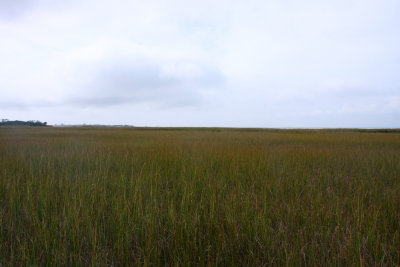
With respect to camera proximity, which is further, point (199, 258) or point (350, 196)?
point (350, 196)

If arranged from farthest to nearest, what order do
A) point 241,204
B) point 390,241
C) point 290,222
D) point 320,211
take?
point 241,204
point 320,211
point 290,222
point 390,241

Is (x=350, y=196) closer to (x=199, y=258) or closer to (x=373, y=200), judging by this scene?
(x=373, y=200)

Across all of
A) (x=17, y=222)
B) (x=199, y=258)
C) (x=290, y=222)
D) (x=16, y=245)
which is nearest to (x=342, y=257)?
(x=290, y=222)

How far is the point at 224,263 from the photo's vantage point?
128 centimetres

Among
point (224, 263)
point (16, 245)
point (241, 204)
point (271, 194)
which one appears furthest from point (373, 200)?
point (16, 245)

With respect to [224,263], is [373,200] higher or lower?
higher

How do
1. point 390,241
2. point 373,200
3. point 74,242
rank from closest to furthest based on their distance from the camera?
1. point 74,242
2. point 390,241
3. point 373,200

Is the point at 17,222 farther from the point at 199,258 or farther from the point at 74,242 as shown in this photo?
the point at 199,258

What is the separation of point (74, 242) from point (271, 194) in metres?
2.18

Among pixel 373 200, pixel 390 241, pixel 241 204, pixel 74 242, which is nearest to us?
pixel 74 242

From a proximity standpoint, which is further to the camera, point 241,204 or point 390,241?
point 241,204

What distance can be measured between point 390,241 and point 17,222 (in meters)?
3.52

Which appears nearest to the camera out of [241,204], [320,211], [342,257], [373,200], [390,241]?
[342,257]

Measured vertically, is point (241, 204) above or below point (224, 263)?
above
